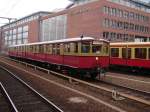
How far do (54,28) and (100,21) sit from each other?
2558 cm

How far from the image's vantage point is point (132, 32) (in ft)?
269

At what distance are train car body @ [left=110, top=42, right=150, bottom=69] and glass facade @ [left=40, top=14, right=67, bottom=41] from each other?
58.1 meters

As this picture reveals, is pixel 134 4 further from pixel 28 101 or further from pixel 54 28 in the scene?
pixel 28 101

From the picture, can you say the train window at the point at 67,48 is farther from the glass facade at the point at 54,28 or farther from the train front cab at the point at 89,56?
the glass facade at the point at 54,28

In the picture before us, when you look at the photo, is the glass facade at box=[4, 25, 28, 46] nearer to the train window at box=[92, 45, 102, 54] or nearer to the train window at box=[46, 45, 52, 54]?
the train window at box=[46, 45, 52, 54]

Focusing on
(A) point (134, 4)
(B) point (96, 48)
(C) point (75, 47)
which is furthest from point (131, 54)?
(A) point (134, 4)

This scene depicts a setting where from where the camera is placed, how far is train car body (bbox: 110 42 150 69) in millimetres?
24031

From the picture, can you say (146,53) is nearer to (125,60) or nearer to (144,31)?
(125,60)

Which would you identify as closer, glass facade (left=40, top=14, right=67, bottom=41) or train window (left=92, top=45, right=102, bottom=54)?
train window (left=92, top=45, right=102, bottom=54)

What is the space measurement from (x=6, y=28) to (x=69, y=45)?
127401 millimetres

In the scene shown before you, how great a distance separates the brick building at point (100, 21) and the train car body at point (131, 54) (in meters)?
41.3

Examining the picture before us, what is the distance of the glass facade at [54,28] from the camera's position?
8644 centimetres

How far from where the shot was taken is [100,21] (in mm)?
69688

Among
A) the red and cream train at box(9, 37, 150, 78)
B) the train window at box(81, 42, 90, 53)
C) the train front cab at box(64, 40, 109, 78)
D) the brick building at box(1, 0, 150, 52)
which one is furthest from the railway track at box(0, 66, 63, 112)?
the brick building at box(1, 0, 150, 52)
